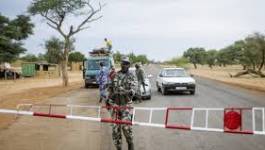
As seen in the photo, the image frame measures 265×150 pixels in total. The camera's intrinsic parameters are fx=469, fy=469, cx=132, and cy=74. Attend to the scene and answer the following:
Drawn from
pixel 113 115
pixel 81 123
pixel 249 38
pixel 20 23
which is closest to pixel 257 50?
pixel 249 38

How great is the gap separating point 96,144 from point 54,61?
75.7 meters

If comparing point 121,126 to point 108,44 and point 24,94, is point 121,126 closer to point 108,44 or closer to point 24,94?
point 24,94

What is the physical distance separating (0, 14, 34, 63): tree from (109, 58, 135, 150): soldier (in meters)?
46.6

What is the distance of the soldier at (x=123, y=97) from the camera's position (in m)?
8.28

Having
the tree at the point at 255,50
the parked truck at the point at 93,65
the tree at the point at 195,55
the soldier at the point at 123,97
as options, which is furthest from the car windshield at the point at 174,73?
the tree at the point at 195,55

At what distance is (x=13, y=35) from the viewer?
5638cm

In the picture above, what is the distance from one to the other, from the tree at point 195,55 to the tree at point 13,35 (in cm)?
12362

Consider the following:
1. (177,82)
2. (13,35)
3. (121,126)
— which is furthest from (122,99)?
(13,35)

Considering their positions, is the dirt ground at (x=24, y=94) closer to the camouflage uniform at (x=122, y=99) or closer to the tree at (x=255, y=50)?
the camouflage uniform at (x=122, y=99)

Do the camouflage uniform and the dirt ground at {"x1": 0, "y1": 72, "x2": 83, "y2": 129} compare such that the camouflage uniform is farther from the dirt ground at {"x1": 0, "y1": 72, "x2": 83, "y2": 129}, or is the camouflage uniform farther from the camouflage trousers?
the dirt ground at {"x1": 0, "y1": 72, "x2": 83, "y2": 129}

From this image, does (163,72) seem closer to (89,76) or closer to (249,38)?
(89,76)

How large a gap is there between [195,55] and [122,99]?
179 metres

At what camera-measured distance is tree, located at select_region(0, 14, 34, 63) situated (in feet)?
176

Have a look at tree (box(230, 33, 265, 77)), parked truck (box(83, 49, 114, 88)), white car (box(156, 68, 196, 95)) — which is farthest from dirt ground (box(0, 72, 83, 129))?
tree (box(230, 33, 265, 77))
